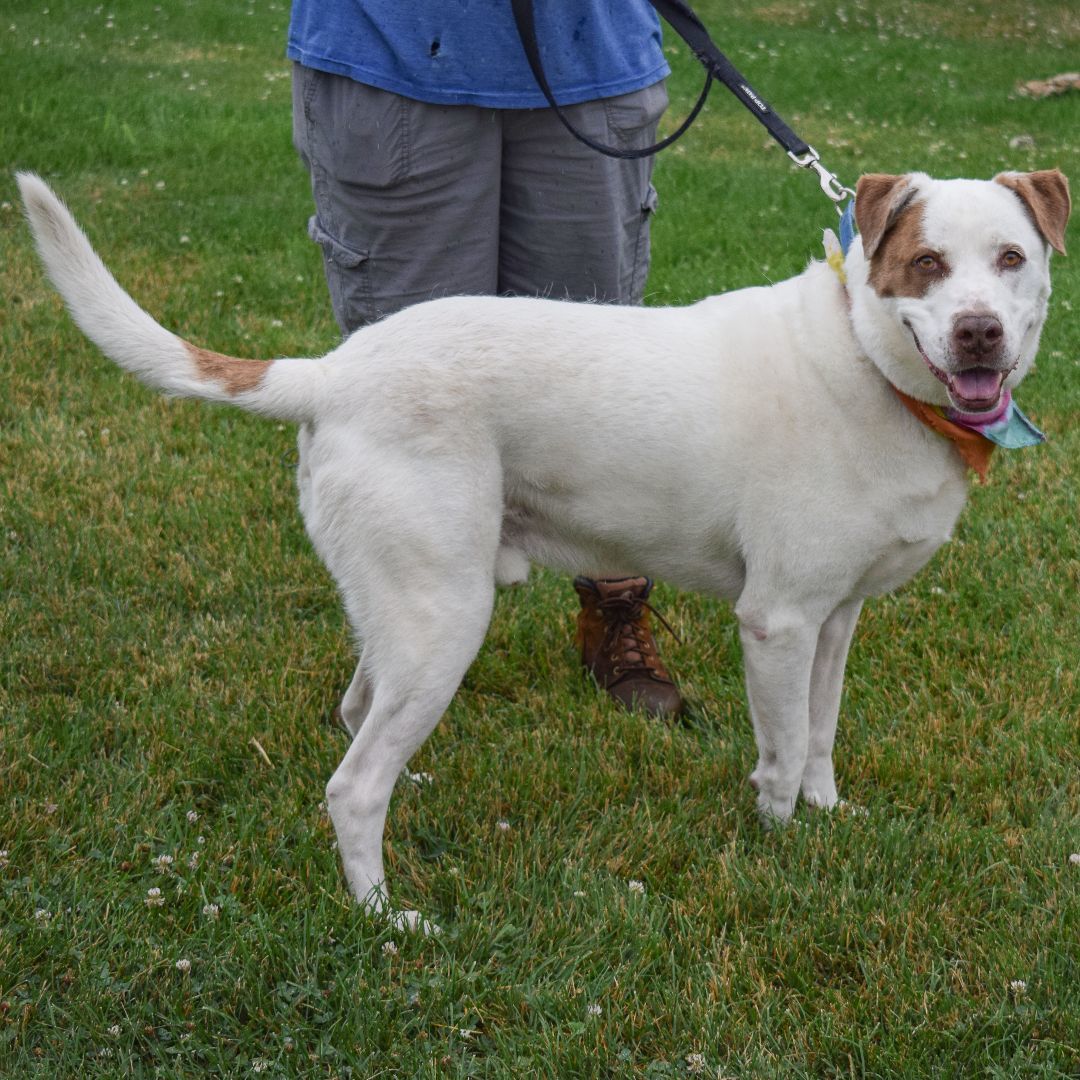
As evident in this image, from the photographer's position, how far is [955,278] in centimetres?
280

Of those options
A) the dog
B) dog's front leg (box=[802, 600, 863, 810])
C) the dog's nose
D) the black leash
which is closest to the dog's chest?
the dog

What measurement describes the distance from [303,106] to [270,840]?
6.01 feet

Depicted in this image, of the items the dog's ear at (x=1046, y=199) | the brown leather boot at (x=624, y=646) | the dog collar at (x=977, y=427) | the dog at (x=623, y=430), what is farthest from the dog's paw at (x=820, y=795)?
the dog's ear at (x=1046, y=199)

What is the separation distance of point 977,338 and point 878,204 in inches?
16.6

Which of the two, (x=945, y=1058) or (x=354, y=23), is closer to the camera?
(x=945, y=1058)

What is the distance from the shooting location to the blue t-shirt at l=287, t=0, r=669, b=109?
325cm

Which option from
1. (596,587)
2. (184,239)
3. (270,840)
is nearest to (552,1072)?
(270,840)

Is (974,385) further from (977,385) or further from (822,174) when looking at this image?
(822,174)

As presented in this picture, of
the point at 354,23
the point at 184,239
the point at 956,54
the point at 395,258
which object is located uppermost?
the point at 354,23

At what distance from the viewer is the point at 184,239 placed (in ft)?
24.8

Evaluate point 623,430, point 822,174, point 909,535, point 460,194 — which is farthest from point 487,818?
point 822,174

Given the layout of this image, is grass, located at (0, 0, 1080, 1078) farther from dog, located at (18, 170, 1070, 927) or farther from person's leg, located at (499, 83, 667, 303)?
person's leg, located at (499, 83, 667, 303)

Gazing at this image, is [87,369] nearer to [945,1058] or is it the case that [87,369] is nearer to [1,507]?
[1,507]

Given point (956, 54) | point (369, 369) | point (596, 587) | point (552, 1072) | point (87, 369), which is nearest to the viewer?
point (552, 1072)
